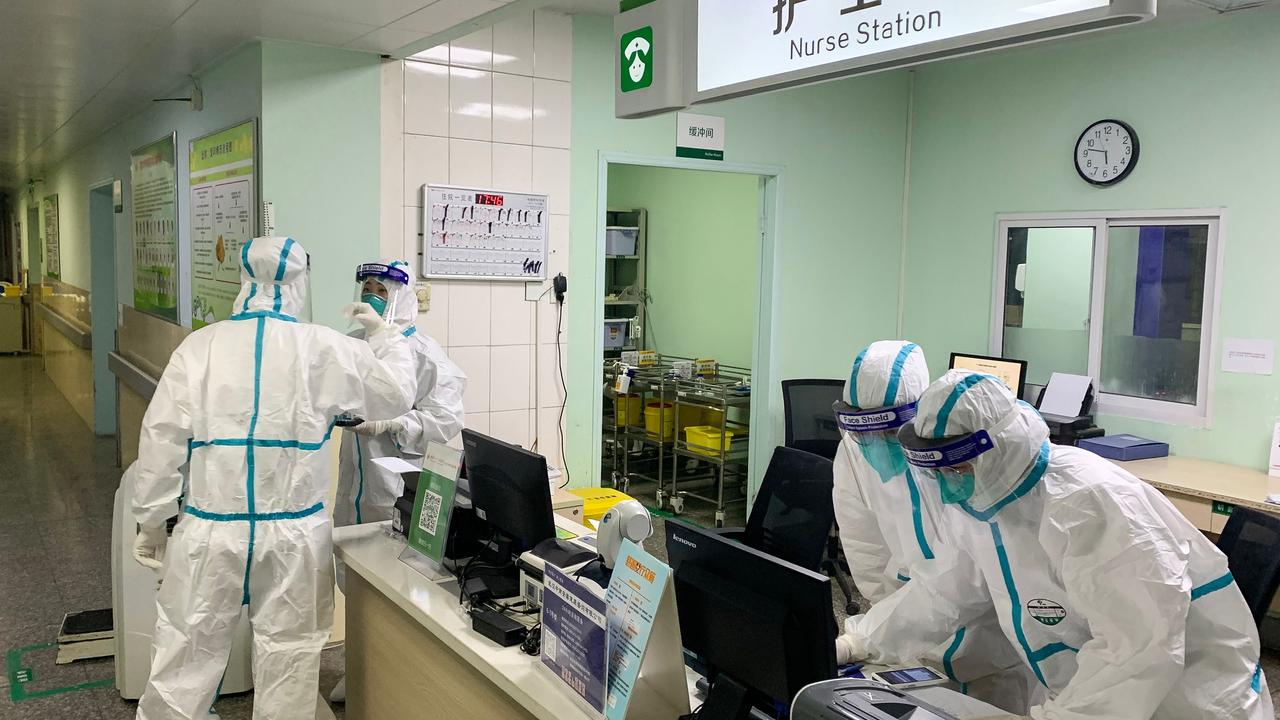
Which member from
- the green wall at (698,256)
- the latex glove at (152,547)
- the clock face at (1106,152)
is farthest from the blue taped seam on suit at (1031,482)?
the green wall at (698,256)

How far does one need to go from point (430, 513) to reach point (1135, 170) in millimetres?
4401

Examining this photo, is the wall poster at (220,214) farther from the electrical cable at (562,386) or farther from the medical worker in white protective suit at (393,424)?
the electrical cable at (562,386)

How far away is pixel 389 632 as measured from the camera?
2740 mm

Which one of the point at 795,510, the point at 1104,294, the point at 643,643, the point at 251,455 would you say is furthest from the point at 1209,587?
the point at 1104,294

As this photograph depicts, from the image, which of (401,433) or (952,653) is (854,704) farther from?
(401,433)

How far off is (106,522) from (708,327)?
446 cm

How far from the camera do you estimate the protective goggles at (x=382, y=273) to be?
3.95 metres

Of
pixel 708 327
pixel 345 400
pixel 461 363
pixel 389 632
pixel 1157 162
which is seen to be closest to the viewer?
pixel 389 632

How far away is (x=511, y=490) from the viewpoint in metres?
2.48

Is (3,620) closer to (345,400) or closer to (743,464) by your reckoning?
(345,400)

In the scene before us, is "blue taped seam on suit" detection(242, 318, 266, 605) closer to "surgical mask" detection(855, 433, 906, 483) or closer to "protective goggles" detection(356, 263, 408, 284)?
"protective goggles" detection(356, 263, 408, 284)

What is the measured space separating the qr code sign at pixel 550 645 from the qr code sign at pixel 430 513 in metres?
0.72

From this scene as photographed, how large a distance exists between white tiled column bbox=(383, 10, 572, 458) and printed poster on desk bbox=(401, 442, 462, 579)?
1.98 metres

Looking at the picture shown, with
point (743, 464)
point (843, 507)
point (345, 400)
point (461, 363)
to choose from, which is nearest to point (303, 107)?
point (461, 363)
